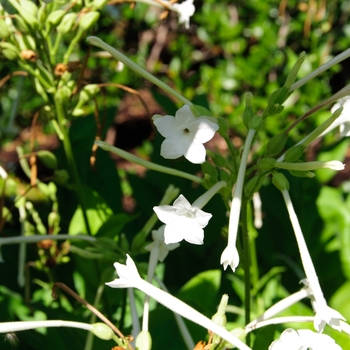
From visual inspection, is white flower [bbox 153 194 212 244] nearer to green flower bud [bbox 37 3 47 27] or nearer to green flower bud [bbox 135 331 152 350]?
green flower bud [bbox 135 331 152 350]

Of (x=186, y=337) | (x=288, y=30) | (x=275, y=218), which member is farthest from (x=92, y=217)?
(x=288, y=30)

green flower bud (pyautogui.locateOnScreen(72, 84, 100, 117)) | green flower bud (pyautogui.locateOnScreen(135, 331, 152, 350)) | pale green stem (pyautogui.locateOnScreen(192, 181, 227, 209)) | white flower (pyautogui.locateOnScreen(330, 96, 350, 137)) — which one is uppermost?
white flower (pyautogui.locateOnScreen(330, 96, 350, 137))

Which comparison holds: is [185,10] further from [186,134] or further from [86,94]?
[186,134]

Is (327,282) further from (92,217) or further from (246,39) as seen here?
(246,39)

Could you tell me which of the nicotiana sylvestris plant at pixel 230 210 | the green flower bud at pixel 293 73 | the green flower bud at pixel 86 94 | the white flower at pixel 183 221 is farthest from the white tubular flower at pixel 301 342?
the green flower bud at pixel 86 94

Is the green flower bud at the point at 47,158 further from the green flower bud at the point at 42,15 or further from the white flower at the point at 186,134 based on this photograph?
the white flower at the point at 186,134

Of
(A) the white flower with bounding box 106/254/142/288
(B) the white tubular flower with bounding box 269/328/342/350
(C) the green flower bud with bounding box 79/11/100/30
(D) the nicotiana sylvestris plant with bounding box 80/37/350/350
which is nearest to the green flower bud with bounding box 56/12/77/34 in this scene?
(C) the green flower bud with bounding box 79/11/100/30

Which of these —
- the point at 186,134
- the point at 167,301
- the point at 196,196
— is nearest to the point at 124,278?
the point at 167,301
